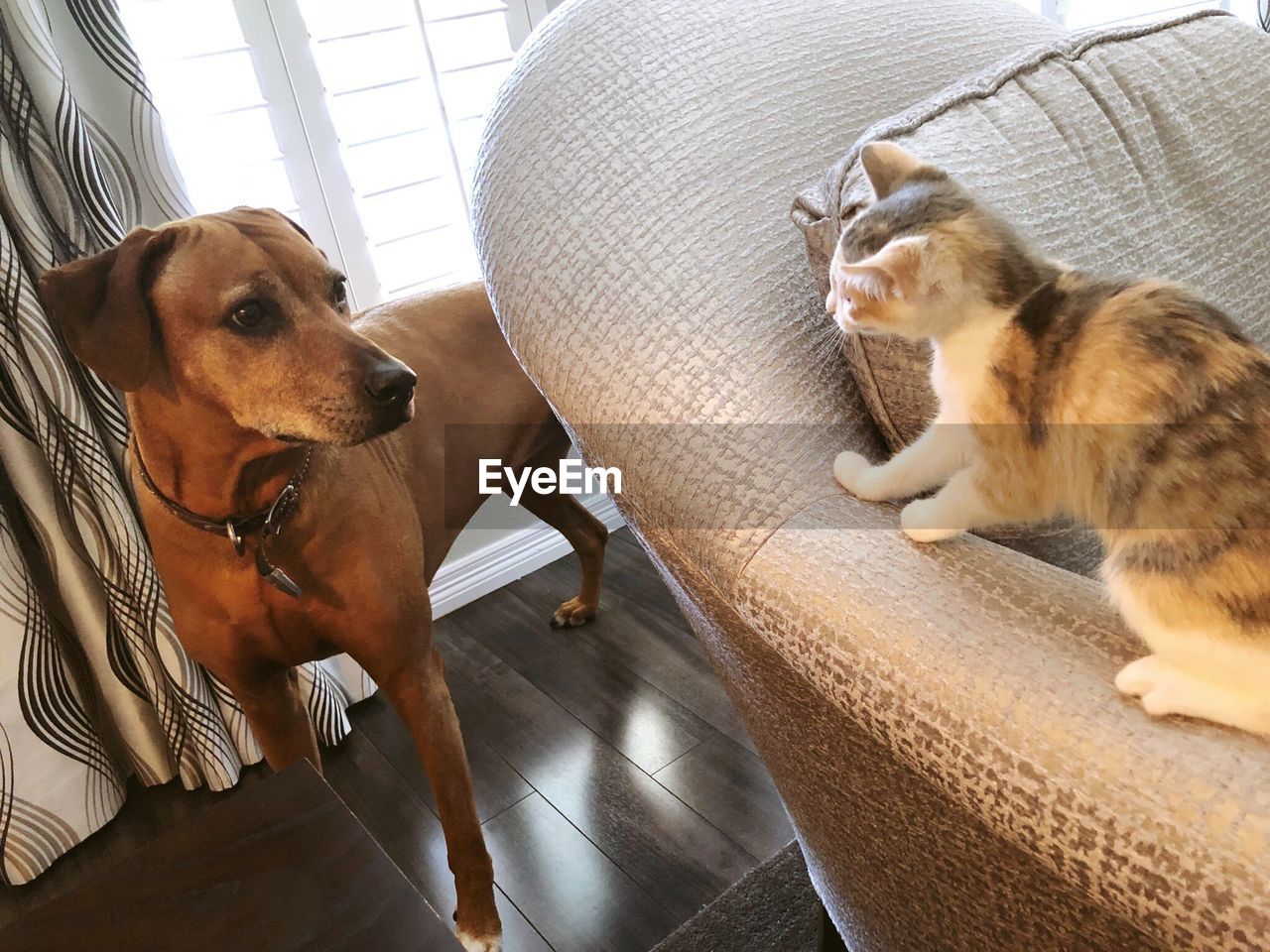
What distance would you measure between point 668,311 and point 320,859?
0.46m

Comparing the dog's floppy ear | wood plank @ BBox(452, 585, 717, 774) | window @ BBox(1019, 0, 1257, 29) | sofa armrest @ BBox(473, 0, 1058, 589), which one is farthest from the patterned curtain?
window @ BBox(1019, 0, 1257, 29)

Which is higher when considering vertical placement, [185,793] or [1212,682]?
[1212,682]

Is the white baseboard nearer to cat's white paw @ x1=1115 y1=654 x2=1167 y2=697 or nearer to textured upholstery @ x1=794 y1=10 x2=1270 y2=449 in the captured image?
textured upholstery @ x1=794 y1=10 x2=1270 y2=449

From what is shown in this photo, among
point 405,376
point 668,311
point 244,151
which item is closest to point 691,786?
point 405,376

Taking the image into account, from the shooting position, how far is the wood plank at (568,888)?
1201mm

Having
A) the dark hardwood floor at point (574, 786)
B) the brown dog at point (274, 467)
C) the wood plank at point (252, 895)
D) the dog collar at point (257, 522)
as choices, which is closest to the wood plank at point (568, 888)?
the dark hardwood floor at point (574, 786)

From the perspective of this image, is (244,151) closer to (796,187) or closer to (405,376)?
(405,376)

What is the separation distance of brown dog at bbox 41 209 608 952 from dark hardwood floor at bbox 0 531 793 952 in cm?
17

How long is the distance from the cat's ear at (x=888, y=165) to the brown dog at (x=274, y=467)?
515mm

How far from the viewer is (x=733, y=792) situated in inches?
54.8

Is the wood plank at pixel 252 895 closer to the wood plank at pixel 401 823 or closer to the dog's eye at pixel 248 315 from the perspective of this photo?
the dog's eye at pixel 248 315

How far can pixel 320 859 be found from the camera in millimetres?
592

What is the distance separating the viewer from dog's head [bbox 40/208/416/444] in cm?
86

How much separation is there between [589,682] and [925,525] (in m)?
1.19
